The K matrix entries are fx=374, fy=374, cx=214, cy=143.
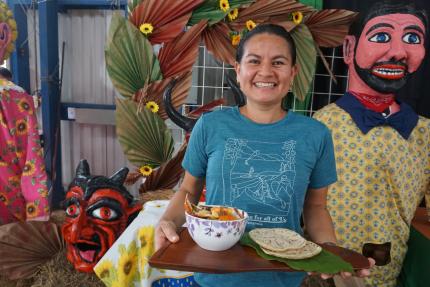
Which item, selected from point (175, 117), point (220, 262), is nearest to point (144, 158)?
point (175, 117)

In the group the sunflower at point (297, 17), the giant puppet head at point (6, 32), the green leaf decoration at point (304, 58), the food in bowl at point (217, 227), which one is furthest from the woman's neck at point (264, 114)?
the giant puppet head at point (6, 32)

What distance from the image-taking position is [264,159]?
79 centimetres

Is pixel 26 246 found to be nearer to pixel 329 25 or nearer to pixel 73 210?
pixel 73 210

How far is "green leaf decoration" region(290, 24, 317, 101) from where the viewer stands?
1.95m

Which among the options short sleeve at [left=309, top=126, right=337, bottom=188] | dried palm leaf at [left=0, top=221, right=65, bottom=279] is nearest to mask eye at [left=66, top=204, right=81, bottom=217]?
dried palm leaf at [left=0, top=221, right=65, bottom=279]

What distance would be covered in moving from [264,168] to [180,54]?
1338 millimetres

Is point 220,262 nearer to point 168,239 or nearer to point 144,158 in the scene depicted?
point 168,239

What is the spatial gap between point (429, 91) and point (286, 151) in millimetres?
1599

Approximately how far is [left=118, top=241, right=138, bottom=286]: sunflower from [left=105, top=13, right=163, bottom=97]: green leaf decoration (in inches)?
35.6

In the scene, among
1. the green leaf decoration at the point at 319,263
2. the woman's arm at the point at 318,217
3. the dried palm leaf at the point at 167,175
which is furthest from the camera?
the dried palm leaf at the point at 167,175

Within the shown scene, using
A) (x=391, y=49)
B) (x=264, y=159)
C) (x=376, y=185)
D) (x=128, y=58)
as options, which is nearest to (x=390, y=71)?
(x=391, y=49)

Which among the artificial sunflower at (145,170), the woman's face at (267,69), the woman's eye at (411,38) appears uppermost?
the woman's eye at (411,38)

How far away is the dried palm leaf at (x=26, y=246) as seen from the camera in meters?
1.70

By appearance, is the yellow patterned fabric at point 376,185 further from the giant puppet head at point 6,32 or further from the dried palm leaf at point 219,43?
the giant puppet head at point 6,32
